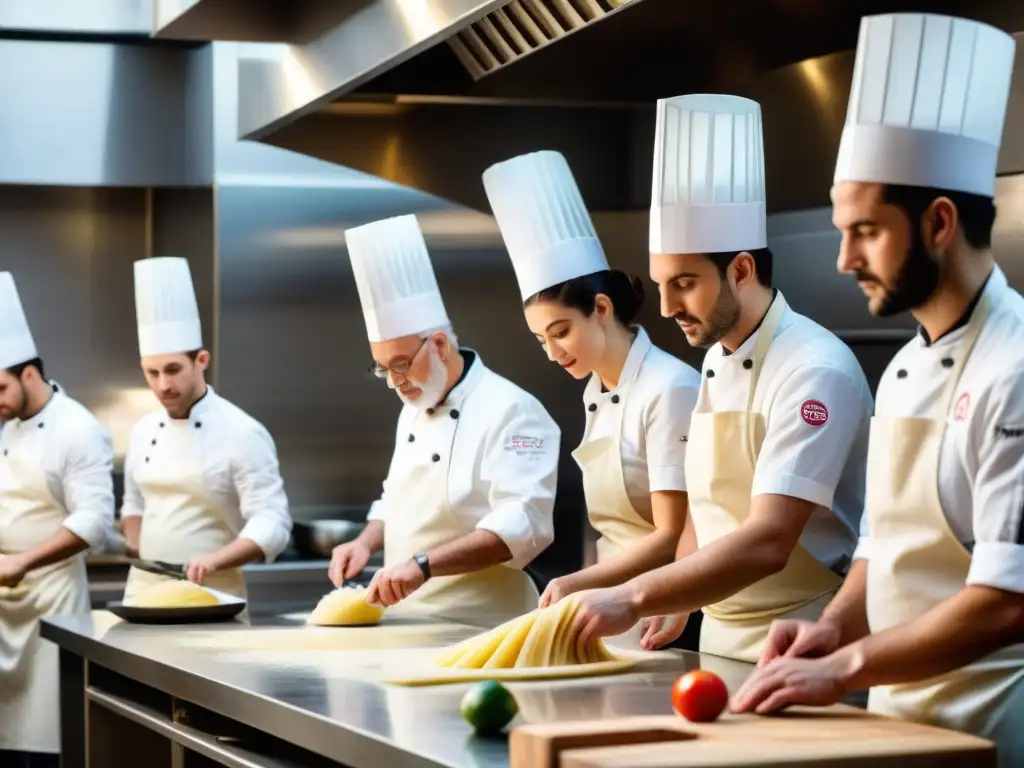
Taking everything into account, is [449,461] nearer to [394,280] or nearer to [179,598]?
[394,280]

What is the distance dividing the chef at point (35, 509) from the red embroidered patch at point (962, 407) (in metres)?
3.40

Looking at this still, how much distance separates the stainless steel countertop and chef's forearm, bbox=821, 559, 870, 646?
8.4 inches

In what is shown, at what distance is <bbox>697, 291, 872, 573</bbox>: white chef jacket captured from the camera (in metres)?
2.48

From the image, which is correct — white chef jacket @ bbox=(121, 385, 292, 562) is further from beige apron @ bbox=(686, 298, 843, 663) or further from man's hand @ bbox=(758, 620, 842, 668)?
man's hand @ bbox=(758, 620, 842, 668)

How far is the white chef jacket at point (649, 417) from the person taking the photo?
309cm

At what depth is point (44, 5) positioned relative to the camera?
535 centimetres

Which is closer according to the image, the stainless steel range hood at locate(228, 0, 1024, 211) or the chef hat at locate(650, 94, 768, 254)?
the chef hat at locate(650, 94, 768, 254)

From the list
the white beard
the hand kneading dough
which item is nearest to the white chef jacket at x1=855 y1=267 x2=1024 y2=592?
the hand kneading dough

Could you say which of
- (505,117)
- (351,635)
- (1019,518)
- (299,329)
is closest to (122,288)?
(299,329)

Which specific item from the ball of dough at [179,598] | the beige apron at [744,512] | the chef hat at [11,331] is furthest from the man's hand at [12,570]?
the beige apron at [744,512]

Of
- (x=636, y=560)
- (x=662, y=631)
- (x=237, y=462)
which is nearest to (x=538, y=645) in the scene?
(x=662, y=631)

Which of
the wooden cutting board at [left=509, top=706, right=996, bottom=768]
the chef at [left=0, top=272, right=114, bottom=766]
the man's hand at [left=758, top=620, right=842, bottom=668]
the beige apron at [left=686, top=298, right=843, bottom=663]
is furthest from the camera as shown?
the chef at [left=0, top=272, right=114, bottom=766]

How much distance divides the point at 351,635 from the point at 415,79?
4.99 ft

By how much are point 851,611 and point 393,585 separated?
123cm
